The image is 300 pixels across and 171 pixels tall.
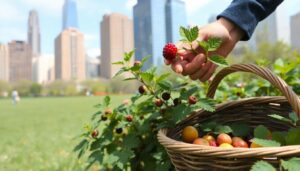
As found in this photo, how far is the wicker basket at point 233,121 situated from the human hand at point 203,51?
0.09m

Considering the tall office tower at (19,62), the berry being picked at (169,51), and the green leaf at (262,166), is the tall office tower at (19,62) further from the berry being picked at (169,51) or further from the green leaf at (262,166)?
the green leaf at (262,166)

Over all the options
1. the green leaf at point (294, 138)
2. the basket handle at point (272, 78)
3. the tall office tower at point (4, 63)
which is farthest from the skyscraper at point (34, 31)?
the green leaf at point (294, 138)

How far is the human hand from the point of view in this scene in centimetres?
98

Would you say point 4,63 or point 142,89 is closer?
point 142,89

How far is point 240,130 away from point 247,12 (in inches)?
15.5

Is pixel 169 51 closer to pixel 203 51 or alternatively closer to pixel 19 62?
pixel 203 51

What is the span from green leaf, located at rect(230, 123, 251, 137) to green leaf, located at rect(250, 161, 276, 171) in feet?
1.48

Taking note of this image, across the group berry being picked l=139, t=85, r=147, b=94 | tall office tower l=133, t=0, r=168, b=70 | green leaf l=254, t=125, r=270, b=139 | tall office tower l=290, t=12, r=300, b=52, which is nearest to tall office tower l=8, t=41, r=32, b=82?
tall office tower l=290, t=12, r=300, b=52

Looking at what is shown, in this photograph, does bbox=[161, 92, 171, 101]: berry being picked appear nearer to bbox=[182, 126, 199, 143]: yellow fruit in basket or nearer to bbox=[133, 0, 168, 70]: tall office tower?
bbox=[182, 126, 199, 143]: yellow fruit in basket

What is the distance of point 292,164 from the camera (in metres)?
0.66

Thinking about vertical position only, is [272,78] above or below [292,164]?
above

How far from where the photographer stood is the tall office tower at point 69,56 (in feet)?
267

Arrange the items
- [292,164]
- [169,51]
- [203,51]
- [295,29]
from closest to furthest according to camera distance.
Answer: [292,164] → [169,51] → [203,51] → [295,29]

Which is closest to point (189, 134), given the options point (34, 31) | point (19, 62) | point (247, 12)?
point (247, 12)
